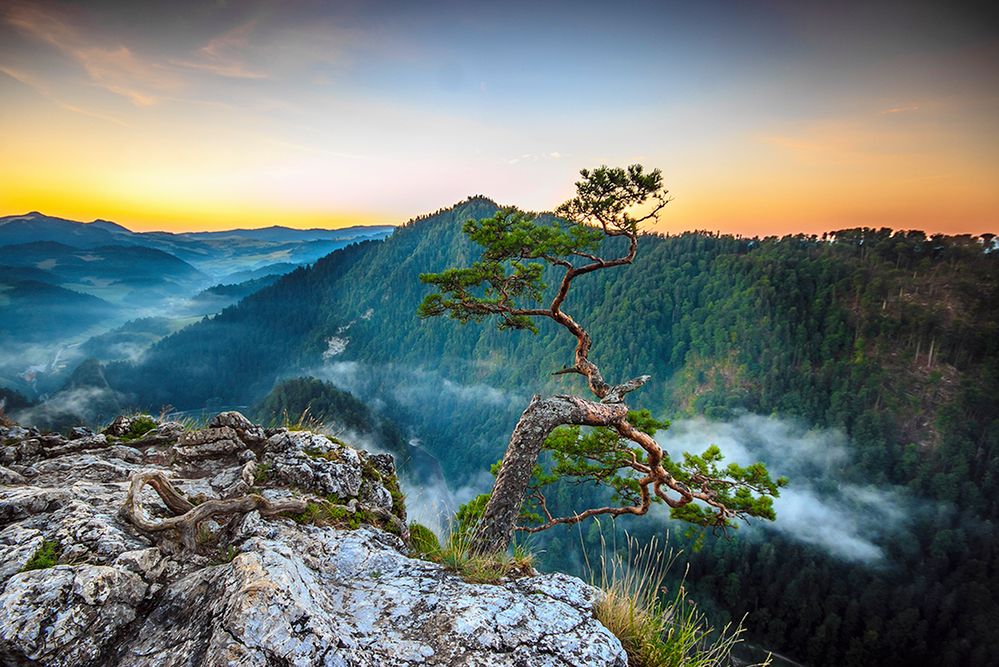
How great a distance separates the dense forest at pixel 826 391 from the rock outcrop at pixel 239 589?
3478 inches

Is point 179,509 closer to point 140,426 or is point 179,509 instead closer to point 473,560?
point 473,560

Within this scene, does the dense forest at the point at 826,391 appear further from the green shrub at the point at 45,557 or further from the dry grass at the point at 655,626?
the green shrub at the point at 45,557

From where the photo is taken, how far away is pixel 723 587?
3895 inches

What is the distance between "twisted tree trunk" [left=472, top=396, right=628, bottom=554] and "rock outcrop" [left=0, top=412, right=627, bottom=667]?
137 centimetres

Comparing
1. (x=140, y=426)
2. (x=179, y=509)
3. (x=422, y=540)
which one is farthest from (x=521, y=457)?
(x=140, y=426)

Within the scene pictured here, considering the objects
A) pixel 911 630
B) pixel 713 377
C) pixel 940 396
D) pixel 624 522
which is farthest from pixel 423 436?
pixel 940 396

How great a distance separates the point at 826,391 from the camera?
487 ft

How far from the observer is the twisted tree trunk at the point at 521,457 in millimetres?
6035

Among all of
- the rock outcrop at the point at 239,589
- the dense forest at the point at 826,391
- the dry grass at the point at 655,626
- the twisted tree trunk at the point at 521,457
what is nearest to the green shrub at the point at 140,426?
the rock outcrop at the point at 239,589

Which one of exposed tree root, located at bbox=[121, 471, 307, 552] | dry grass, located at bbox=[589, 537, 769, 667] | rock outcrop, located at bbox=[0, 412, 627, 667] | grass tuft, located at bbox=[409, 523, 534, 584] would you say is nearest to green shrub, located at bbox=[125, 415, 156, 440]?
rock outcrop, located at bbox=[0, 412, 627, 667]

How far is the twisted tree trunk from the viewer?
238 inches

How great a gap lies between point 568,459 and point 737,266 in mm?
190025

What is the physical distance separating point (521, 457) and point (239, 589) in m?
4.35

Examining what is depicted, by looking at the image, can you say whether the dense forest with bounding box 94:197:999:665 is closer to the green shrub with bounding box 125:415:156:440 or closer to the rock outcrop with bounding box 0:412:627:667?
the green shrub with bounding box 125:415:156:440
